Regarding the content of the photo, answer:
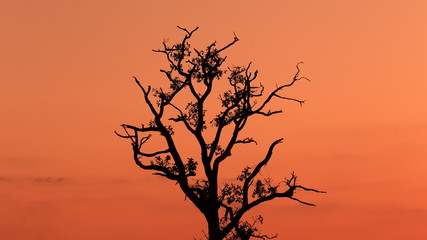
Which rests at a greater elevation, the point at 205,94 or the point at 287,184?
the point at 205,94

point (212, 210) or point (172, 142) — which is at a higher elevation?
point (172, 142)

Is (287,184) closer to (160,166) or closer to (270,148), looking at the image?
(270,148)

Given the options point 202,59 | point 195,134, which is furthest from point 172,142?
point 202,59

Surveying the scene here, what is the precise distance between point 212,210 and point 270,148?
4.43 meters

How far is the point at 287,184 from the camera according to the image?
4531 cm

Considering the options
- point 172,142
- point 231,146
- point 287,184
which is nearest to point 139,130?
point 172,142

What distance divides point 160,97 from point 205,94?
7.34 feet

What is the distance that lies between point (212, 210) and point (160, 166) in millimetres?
3380

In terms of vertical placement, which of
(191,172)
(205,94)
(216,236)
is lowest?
(216,236)

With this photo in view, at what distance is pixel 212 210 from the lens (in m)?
44.4

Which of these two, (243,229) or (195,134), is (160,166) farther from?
(243,229)

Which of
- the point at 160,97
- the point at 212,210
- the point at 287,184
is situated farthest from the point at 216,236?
the point at 160,97

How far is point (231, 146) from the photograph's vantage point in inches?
1802

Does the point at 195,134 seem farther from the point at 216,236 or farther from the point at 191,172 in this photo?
the point at 216,236
